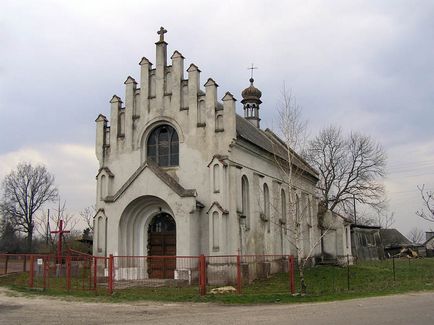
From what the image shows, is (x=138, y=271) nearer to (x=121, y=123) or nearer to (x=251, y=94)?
(x=121, y=123)

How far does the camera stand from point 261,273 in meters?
26.0

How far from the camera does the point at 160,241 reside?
25.4m

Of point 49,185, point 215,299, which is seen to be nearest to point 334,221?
point 215,299

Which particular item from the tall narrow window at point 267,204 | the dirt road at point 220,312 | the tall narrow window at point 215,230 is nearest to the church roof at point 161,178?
the tall narrow window at point 215,230

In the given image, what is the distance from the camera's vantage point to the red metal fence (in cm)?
2133

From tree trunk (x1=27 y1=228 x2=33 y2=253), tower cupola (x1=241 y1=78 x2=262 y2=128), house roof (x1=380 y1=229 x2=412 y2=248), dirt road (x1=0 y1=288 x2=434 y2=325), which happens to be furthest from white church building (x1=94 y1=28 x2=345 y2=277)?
house roof (x1=380 y1=229 x2=412 y2=248)

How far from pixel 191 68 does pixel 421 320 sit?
17.3 metres

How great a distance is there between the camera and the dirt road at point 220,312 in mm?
12109

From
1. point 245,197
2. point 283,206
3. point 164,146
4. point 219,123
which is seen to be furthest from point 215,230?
point 283,206

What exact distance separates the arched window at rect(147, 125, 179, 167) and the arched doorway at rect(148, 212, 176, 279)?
9.27ft

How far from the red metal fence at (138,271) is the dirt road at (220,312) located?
4.51 m

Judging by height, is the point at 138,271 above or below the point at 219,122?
below

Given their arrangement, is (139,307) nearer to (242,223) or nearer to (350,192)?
(242,223)

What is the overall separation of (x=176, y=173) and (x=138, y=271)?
5325 mm
